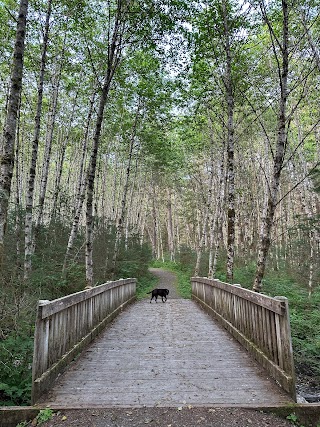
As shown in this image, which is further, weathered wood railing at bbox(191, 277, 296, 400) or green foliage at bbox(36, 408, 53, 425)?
weathered wood railing at bbox(191, 277, 296, 400)

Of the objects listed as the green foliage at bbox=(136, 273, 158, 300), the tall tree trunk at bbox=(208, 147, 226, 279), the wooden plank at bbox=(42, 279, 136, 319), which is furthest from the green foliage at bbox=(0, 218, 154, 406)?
the tall tree trunk at bbox=(208, 147, 226, 279)

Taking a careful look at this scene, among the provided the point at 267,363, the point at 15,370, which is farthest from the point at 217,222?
the point at 15,370

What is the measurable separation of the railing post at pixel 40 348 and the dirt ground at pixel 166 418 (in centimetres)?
53

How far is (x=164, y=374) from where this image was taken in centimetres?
416

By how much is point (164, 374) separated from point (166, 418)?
3.82ft

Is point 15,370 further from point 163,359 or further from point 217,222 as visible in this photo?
point 217,222

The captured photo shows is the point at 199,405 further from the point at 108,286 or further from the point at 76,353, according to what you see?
the point at 108,286

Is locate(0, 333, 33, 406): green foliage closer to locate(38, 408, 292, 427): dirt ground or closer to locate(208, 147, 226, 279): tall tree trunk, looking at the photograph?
locate(38, 408, 292, 427): dirt ground

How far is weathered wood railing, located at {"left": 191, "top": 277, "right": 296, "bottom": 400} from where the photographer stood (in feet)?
11.9

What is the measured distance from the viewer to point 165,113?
18172 millimetres

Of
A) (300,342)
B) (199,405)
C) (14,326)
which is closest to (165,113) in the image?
(300,342)

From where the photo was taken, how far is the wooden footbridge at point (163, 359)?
3.45m

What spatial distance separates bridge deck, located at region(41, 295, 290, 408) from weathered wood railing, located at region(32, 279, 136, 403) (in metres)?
0.17

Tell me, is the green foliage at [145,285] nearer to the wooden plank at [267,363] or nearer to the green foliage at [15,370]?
the wooden plank at [267,363]
